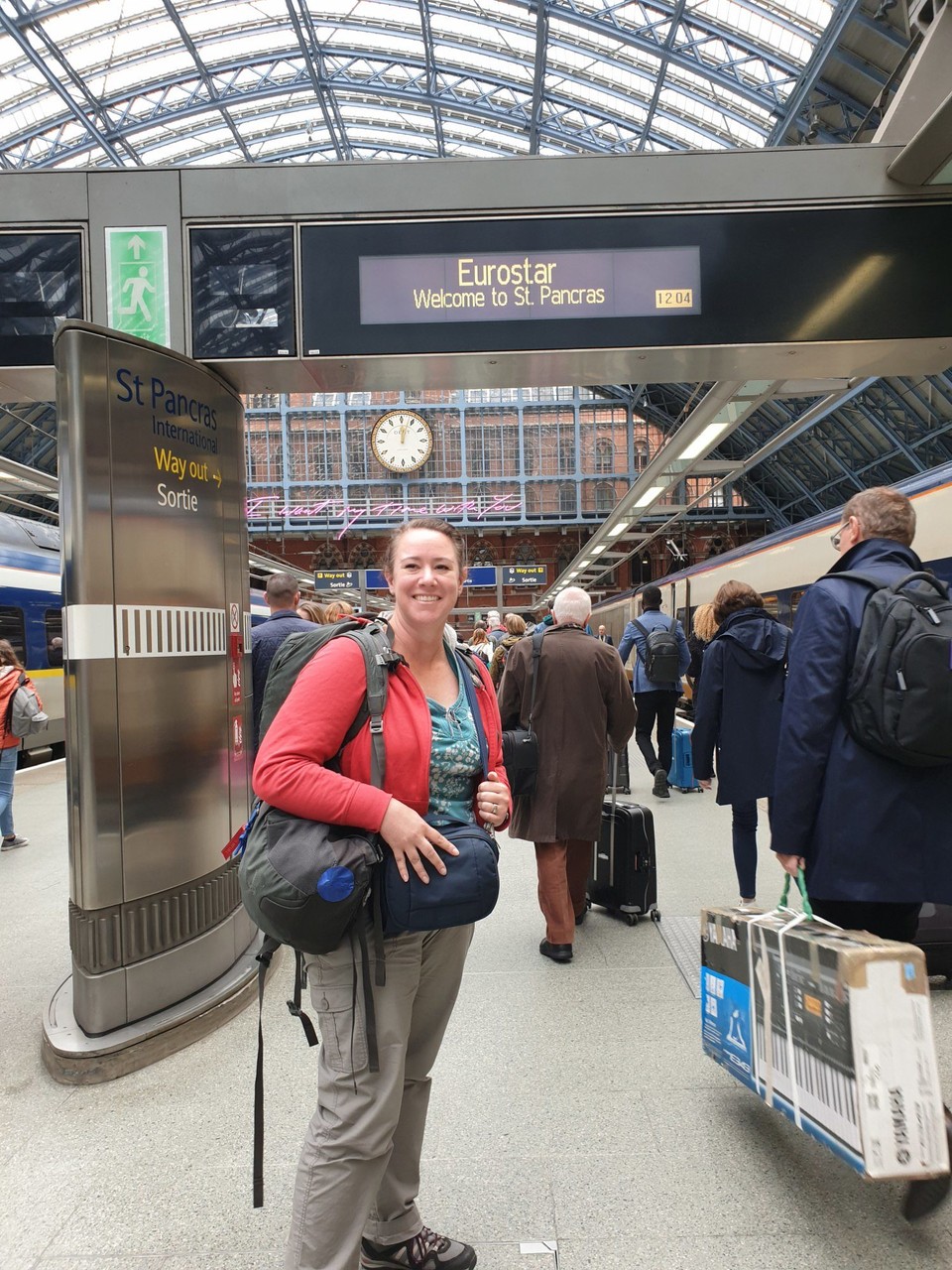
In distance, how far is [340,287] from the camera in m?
3.55

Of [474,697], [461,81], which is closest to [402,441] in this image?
[461,81]

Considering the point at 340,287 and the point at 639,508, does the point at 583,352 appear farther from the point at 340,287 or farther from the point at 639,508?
the point at 639,508

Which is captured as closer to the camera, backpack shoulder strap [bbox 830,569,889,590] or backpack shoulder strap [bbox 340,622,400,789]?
backpack shoulder strap [bbox 340,622,400,789]

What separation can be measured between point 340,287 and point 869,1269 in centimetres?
368

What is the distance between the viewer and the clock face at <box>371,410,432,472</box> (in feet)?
121

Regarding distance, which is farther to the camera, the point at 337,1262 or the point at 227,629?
the point at 227,629

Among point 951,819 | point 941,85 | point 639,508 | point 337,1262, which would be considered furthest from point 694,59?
point 337,1262

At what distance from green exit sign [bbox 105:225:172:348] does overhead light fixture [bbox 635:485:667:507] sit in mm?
7992

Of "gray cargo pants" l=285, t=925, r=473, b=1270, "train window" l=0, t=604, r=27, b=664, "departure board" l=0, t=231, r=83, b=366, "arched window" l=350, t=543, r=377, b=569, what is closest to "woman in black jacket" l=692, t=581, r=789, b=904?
"gray cargo pants" l=285, t=925, r=473, b=1270

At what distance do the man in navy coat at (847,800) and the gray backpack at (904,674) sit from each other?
0.05 m

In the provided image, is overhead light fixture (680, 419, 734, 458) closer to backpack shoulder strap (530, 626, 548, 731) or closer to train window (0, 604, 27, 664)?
backpack shoulder strap (530, 626, 548, 731)

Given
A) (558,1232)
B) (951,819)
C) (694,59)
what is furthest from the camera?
(694,59)

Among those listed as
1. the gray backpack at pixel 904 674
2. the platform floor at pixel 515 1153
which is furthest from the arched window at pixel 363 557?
the gray backpack at pixel 904 674

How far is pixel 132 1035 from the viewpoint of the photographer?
3.12m
